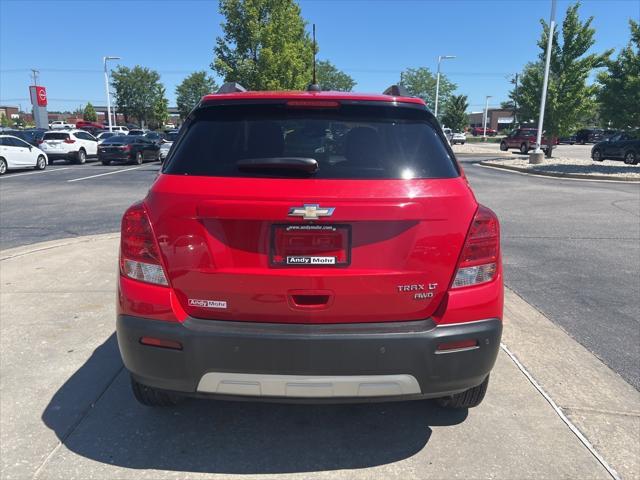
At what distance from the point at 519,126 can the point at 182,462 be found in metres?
39.9

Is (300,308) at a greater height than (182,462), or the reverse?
(300,308)

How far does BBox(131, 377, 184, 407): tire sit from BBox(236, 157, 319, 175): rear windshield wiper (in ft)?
4.73

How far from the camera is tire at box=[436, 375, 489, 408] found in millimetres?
2896

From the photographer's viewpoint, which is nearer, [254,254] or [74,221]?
[254,254]

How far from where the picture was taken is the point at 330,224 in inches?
89.2

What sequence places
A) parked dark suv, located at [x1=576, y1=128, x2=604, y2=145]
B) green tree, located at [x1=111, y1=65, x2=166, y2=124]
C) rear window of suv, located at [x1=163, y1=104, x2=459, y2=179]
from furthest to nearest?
green tree, located at [x1=111, y1=65, x2=166, y2=124] → parked dark suv, located at [x1=576, y1=128, x2=604, y2=145] → rear window of suv, located at [x1=163, y1=104, x2=459, y2=179]

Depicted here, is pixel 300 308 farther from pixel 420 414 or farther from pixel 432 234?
pixel 420 414

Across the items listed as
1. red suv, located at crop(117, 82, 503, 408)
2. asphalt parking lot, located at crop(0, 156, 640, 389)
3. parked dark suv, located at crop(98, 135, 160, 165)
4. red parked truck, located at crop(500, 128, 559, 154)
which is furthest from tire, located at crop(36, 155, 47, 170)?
red parked truck, located at crop(500, 128, 559, 154)

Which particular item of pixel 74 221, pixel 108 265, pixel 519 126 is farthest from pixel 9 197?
pixel 519 126

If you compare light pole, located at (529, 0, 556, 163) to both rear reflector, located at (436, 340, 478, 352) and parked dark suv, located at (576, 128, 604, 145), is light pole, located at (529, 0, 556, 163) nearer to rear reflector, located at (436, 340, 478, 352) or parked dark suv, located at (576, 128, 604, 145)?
rear reflector, located at (436, 340, 478, 352)

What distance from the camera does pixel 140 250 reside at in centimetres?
242

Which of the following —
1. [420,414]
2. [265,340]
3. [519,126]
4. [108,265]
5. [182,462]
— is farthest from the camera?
[519,126]

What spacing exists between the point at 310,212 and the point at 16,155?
21.3 meters

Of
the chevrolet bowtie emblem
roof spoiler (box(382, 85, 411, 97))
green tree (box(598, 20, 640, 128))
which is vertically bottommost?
the chevrolet bowtie emblem
